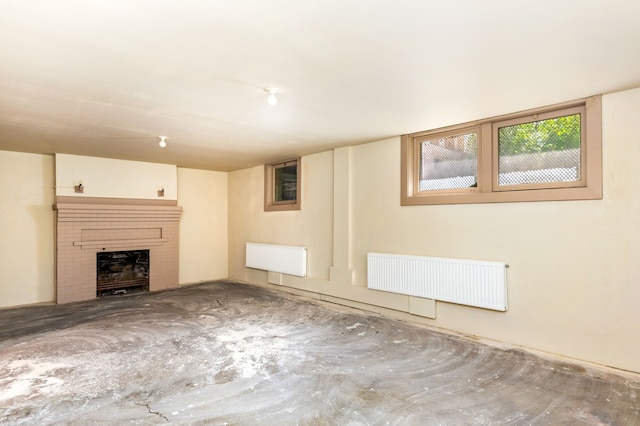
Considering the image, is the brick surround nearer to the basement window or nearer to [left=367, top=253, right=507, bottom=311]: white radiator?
[left=367, top=253, right=507, bottom=311]: white radiator

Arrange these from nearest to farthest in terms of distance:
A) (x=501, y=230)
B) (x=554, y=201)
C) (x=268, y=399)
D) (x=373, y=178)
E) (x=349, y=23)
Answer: (x=349, y=23) → (x=268, y=399) → (x=554, y=201) → (x=501, y=230) → (x=373, y=178)

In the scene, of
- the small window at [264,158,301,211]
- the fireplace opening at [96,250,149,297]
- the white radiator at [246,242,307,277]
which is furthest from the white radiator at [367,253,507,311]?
the fireplace opening at [96,250,149,297]

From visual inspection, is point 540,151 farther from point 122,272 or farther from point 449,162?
point 122,272

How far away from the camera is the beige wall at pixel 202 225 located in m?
6.82

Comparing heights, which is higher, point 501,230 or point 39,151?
point 39,151

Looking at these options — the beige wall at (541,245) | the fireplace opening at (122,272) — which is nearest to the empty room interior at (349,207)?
the beige wall at (541,245)

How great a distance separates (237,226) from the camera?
7102mm

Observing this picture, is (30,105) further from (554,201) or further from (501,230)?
(554,201)

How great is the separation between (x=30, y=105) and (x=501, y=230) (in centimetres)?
460

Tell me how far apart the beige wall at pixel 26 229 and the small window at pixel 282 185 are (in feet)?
11.1

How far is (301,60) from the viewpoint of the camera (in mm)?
2279

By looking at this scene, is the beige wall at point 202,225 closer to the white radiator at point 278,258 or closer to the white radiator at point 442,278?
the white radiator at point 278,258

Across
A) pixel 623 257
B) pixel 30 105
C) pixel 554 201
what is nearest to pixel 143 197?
pixel 30 105

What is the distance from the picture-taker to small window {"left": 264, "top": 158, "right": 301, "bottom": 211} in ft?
19.4
